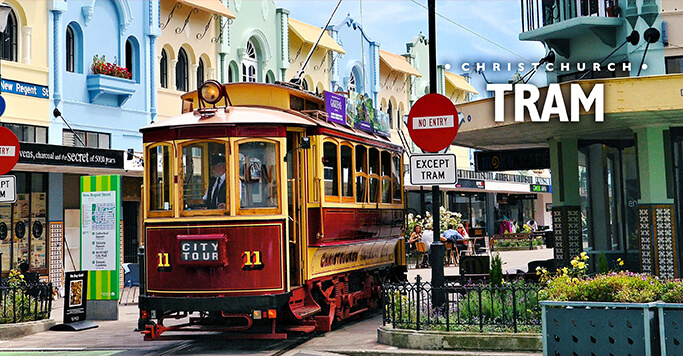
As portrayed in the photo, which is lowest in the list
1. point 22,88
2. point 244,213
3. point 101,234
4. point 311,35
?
point 101,234

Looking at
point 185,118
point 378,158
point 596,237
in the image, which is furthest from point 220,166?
point 596,237

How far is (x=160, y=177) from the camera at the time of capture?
12.0 metres

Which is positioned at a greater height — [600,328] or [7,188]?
[7,188]

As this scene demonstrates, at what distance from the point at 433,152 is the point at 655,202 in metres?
5.20

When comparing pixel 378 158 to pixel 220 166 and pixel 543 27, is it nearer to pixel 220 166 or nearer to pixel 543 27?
pixel 220 166

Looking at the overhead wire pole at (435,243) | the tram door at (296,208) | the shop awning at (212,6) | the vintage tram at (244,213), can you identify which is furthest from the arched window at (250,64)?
the overhead wire pole at (435,243)

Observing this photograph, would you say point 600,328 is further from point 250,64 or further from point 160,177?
point 250,64

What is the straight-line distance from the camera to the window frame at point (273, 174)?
11656 mm

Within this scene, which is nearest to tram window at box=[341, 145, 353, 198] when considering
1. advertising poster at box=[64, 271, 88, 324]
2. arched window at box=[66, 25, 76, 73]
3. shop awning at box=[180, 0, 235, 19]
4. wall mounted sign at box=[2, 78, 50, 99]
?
wall mounted sign at box=[2, 78, 50, 99]

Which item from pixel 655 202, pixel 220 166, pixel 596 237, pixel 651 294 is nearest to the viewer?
pixel 651 294

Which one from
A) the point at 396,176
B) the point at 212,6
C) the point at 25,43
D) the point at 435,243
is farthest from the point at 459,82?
the point at 435,243

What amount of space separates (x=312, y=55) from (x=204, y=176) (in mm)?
24552

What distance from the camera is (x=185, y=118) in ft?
40.0

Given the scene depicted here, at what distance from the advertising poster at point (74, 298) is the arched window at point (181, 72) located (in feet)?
46.7
